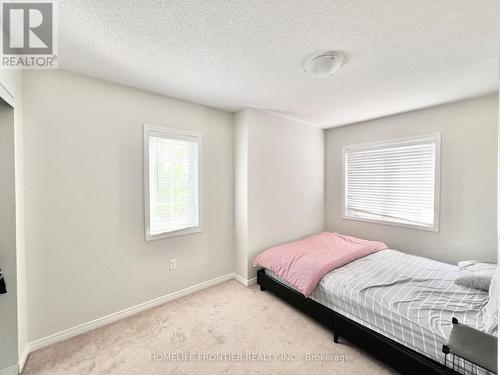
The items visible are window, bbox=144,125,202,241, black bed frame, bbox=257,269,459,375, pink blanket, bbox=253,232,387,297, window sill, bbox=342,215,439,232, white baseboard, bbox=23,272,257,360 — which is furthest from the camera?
window sill, bbox=342,215,439,232

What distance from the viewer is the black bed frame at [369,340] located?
1410 millimetres

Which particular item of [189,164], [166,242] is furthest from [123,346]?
[189,164]

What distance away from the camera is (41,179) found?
5.84 feet

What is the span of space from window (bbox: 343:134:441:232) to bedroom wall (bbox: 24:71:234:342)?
8.89ft

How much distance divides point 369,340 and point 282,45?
92.6 inches

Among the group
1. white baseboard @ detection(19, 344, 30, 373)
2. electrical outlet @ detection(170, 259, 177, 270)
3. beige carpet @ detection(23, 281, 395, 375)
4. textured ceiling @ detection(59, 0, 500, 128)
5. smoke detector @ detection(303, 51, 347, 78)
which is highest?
textured ceiling @ detection(59, 0, 500, 128)

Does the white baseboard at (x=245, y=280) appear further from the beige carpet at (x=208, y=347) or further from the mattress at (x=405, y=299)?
the mattress at (x=405, y=299)

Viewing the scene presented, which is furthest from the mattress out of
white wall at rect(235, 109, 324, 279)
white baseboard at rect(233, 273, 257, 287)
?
white wall at rect(235, 109, 324, 279)

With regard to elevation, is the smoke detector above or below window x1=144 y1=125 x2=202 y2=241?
above

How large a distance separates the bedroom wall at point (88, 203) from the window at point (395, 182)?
2710 millimetres

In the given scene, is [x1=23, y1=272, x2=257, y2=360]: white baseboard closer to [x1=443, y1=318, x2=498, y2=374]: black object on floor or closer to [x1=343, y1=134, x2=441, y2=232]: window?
[x1=443, y1=318, x2=498, y2=374]: black object on floor

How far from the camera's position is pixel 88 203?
1994 millimetres

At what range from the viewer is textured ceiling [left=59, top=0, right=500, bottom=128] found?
1.23m

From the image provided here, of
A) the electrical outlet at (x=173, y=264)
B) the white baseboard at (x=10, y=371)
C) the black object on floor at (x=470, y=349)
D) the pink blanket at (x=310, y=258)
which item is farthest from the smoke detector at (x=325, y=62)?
the white baseboard at (x=10, y=371)
